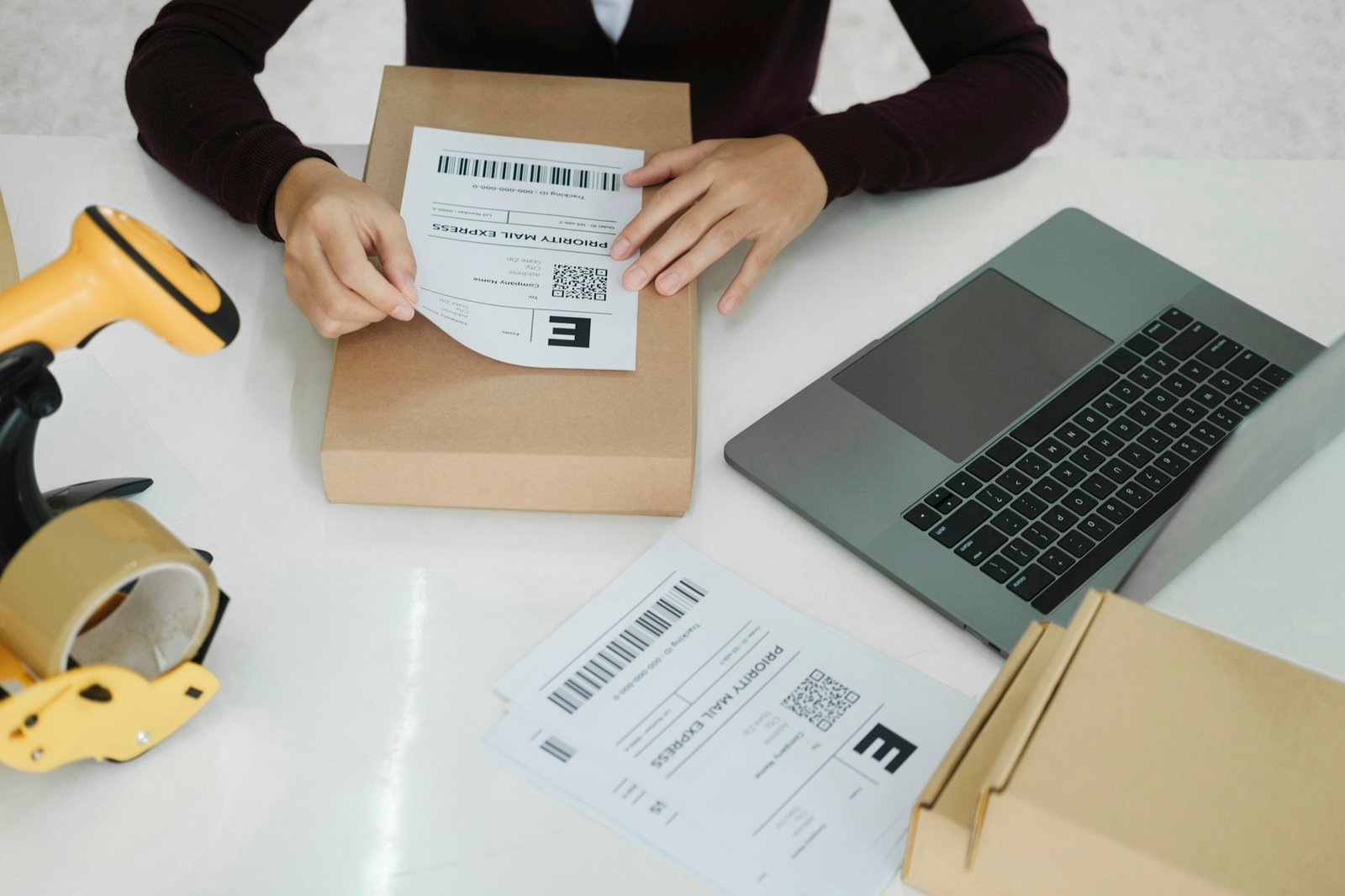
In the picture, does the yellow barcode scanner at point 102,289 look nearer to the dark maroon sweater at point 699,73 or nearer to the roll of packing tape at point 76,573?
the roll of packing tape at point 76,573

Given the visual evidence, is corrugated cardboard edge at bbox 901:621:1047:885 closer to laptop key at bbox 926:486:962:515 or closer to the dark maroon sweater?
laptop key at bbox 926:486:962:515

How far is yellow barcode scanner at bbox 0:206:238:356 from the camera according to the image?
21.7 inches

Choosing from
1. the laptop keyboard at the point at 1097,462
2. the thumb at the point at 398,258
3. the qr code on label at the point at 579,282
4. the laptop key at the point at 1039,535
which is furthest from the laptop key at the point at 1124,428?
the thumb at the point at 398,258

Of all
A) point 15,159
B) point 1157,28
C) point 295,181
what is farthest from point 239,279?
point 1157,28

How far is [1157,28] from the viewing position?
7.86ft

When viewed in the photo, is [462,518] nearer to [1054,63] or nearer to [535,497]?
[535,497]

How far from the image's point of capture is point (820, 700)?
2.23 feet

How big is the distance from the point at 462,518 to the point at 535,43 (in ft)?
1.79

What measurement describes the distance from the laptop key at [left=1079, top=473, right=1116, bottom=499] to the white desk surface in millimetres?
139

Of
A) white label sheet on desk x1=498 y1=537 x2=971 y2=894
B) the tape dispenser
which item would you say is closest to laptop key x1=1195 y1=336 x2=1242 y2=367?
white label sheet on desk x1=498 y1=537 x2=971 y2=894

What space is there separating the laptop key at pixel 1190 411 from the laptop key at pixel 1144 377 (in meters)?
0.03

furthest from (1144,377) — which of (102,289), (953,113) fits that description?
(102,289)

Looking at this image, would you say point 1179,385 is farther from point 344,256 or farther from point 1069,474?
point 344,256

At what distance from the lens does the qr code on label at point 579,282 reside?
801 millimetres
